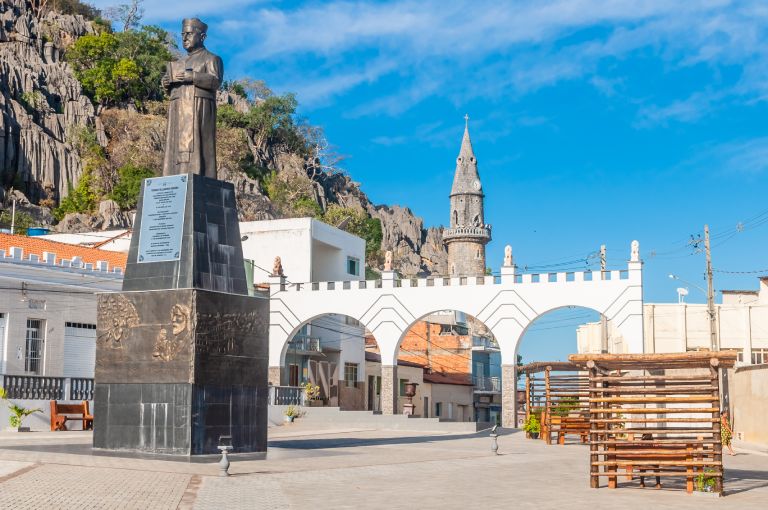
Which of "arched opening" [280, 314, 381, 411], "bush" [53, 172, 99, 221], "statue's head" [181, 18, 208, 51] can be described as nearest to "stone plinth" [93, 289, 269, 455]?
"statue's head" [181, 18, 208, 51]

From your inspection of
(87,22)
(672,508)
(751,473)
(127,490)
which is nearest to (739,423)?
(751,473)

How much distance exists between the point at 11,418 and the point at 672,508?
18025 millimetres

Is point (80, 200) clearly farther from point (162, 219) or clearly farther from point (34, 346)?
point (162, 219)

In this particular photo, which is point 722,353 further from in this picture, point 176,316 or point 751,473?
point 176,316

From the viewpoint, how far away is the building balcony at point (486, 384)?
198ft

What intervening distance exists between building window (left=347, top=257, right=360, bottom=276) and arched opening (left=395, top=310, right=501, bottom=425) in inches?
238

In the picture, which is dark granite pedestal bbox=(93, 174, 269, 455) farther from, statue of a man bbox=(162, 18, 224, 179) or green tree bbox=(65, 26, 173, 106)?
green tree bbox=(65, 26, 173, 106)

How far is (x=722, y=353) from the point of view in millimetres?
14086

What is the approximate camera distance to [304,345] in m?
44.0

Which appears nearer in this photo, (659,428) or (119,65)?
(659,428)

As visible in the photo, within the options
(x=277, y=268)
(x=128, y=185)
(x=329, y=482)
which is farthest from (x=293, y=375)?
(x=329, y=482)

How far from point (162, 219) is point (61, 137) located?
5713 centimetres

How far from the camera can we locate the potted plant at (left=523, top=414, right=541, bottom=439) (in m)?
29.5

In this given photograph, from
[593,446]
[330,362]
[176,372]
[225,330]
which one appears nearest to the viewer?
[593,446]
